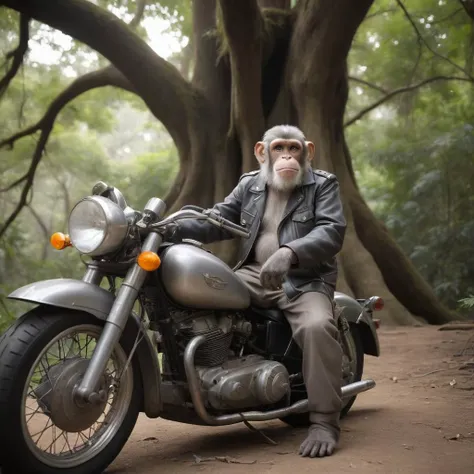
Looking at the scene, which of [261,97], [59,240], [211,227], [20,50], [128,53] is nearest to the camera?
[59,240]

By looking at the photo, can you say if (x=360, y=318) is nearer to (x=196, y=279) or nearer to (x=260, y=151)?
(x=260, y=151)

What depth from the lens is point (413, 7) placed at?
1218 cm

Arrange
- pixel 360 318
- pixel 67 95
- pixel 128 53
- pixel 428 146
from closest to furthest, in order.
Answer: pixel 360 318 → pixel 128 53 → pixel 67 95 → pixel 428 146

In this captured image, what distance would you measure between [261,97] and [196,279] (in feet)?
20.0

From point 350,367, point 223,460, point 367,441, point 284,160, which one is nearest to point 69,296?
point 223,460

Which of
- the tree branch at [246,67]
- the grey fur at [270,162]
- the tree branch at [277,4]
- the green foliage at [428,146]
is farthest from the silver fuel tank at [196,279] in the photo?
the green foliage at [428,146]

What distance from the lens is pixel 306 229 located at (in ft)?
11.8

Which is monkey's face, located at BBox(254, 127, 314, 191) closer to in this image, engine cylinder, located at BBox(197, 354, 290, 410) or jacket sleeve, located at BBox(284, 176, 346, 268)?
jacket sleeve, located at BBox(284, 176, 346, 268)

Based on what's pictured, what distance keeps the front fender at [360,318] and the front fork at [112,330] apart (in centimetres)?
140

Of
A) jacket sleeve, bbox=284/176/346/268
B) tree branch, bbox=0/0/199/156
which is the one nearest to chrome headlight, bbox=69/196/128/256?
jacket sleeve, bbox=284/176/346/268

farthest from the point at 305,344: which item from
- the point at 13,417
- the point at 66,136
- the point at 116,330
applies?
the point at 66,136

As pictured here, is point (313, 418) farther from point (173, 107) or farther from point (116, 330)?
point (173, 107)

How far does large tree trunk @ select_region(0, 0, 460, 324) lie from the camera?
26.8ft

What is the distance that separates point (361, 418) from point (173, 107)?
6.13 metres
